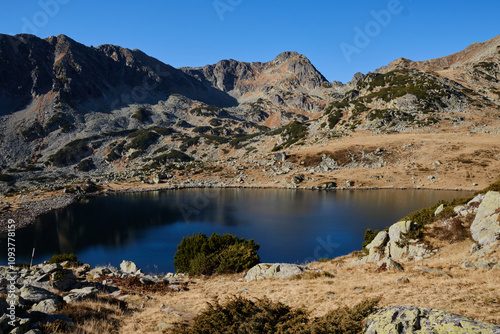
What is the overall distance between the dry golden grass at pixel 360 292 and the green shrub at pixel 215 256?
11.2 ft

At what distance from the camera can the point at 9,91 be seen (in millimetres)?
198375

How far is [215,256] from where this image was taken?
25.6 m

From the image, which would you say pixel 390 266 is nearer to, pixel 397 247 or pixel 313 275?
pixel 397 247

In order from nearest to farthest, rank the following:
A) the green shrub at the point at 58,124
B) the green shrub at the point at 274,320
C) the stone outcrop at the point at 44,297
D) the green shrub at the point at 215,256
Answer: the green shrub at the point at 274,320
the stone outcrop at the point at 44,297
the green shrub at the point at 215,256
the green shrub at the point at 58,124

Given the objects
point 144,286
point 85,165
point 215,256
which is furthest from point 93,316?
point 85,165

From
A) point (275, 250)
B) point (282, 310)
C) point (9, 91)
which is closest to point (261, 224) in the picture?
point (275, 250)

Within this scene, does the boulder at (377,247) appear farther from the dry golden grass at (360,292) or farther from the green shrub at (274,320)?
the green shrub at (274,320)

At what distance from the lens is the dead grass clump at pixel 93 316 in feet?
35.6

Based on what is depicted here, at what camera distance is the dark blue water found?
37.4 meters

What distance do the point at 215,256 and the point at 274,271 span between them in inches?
279

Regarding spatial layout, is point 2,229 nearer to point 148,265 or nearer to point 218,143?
point 148,265

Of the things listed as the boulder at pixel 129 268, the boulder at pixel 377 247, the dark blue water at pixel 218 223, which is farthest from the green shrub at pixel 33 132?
the boulder at pixel 377 247

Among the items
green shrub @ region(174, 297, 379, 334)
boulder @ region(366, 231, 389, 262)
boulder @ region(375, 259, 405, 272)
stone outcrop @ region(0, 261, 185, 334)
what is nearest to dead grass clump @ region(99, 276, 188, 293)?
stone outcrop @ region(0, 261, 185, 334)

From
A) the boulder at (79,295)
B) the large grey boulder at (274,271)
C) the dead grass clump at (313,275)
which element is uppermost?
the boulder at (79,295)
